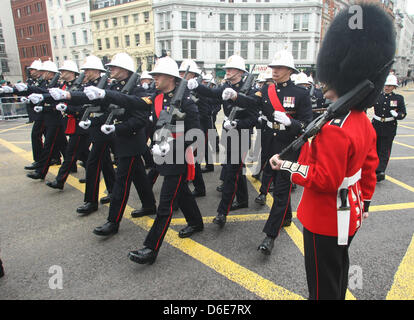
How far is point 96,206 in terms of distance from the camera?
15.1 feet

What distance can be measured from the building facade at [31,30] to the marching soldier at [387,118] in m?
55.1

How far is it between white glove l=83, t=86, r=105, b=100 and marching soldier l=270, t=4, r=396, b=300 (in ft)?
6.31

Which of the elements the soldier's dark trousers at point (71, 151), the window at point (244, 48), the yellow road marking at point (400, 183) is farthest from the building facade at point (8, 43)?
the yellow road marking at point (400, 183)

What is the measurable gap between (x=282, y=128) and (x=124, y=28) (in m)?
43.3

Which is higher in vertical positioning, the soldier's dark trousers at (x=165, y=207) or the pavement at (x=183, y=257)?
the soldier's dark trousers at (x=165, y=207)

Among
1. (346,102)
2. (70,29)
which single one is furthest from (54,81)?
(70,29)

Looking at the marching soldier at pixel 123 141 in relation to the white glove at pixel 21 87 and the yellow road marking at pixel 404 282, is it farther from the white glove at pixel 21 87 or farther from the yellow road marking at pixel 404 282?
the yellow road marking at pixel 404 282

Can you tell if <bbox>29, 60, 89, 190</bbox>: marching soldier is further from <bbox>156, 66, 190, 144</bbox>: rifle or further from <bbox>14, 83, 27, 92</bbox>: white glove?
<bbox>156, 66, 190, 144</bbox>: rifle

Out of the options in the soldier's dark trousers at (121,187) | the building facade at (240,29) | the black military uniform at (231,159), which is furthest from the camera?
the building facade at (240,29)

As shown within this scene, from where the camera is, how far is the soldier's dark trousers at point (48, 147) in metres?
5.82

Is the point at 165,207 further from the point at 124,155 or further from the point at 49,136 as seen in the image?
the point at 49,136

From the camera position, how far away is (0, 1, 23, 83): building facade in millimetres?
55875

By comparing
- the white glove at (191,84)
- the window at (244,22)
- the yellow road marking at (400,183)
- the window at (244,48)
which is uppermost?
the window at (244,22)

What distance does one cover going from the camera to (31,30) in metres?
53.0
